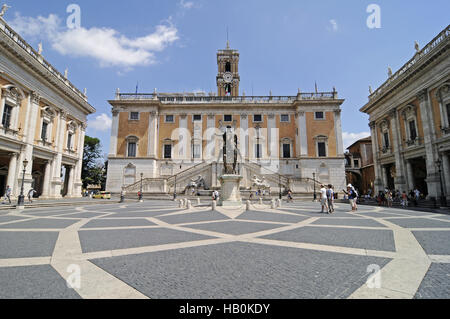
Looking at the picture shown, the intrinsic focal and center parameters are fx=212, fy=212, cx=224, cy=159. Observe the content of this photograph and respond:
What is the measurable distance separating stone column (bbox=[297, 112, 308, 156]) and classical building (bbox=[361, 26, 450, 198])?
8.79 meters

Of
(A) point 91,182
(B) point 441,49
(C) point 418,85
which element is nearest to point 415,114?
(C) point 418,85

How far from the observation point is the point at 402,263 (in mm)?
3658

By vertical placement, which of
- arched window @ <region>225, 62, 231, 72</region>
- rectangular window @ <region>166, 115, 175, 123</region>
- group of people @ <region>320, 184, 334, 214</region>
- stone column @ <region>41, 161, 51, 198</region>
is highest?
arched window @ <region>225, 62, 231, 72</region>

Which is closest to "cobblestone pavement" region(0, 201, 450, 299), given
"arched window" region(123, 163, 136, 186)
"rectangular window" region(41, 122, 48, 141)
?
"rectangular window" region(41, 122, 48, 141)

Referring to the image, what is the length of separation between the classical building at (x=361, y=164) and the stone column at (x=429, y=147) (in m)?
22.1

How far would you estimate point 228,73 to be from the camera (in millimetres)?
47000

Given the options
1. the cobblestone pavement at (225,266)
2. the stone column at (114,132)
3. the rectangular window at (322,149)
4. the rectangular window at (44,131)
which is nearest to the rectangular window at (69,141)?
the rectangular window at (44,131)

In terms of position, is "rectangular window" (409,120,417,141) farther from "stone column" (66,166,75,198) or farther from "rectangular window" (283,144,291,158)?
"stone column" (66,166,75,198)

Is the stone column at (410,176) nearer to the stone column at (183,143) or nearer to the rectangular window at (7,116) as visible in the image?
the stone column at (183,143)

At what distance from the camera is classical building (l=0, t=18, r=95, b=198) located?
18.3 meters

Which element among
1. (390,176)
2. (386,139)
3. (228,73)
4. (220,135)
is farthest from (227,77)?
(390,176)

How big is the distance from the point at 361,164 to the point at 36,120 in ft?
177

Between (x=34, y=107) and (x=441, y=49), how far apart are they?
124 ft
